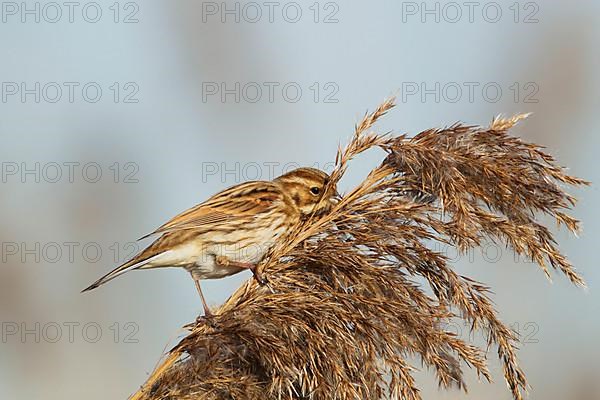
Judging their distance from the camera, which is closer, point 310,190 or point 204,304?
point 204,304

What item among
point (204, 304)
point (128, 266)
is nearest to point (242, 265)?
point (204, 304)

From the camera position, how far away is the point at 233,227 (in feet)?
11.3

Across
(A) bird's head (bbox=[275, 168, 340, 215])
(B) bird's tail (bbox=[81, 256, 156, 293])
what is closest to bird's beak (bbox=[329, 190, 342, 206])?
(A) bird's head (bbox=[275, 168, 340, 215])

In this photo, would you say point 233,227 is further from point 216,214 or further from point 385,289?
point 385,289

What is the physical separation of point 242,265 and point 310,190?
13.1 inches

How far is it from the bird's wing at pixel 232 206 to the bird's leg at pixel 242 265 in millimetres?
172

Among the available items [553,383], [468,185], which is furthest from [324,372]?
[553,383]

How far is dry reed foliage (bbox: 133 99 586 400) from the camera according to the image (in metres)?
2.25

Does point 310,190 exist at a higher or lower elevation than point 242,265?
higher

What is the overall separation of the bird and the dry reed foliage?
0.53 metres

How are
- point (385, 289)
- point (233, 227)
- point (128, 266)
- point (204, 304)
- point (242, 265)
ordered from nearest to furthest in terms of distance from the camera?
point (385, 289)
point (204, 304)
point (242, 265)
point (128, 266)
point (233, 227)

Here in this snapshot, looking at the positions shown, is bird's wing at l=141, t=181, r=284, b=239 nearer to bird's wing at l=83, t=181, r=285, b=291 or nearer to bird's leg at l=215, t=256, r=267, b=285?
bird's wing at l=83, t=181, r=285, b=291

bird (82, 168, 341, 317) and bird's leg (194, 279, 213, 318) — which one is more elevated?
bird (82, 168, 341, 317)

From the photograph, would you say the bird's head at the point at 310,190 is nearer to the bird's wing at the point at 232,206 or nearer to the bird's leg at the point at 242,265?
the bird's wing at the point at 232,206
